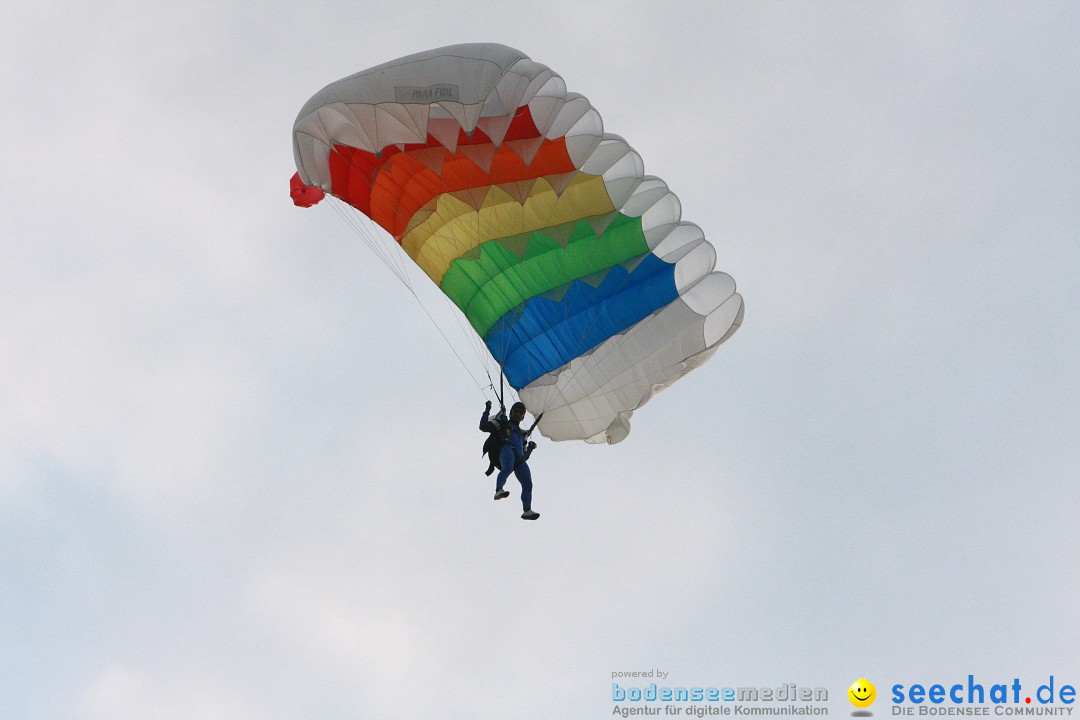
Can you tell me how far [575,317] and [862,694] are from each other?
5.63m

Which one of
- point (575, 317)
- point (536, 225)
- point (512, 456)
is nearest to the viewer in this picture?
point (512, 456)

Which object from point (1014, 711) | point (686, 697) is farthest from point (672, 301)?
point (1014, 711)

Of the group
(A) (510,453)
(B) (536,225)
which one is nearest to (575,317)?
(B) (536,225)

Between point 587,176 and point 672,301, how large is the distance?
169cm

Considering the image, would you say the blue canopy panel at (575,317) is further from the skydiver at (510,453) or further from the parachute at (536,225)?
the skydiver at (510,453)

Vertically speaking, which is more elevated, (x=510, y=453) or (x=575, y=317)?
(x=575, y=317)

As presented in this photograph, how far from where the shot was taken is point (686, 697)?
1664cm

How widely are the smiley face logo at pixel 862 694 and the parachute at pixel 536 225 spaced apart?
410 cm

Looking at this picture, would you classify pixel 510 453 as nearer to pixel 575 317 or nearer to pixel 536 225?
pixel 575 317

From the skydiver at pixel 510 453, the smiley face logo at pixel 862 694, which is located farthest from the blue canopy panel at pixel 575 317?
the smiley face logo at pixel 862 694

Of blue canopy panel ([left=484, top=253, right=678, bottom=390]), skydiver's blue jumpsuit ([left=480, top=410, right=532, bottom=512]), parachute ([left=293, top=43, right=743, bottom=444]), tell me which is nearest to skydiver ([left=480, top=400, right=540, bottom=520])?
skydiver's blue jumpsuit ([left=480, top=410, right=532, bottom=512])

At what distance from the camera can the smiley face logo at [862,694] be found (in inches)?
640

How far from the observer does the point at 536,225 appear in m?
15.1

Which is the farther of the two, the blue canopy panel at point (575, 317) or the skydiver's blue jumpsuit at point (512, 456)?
the blue canopy panel at point (575, 317)
